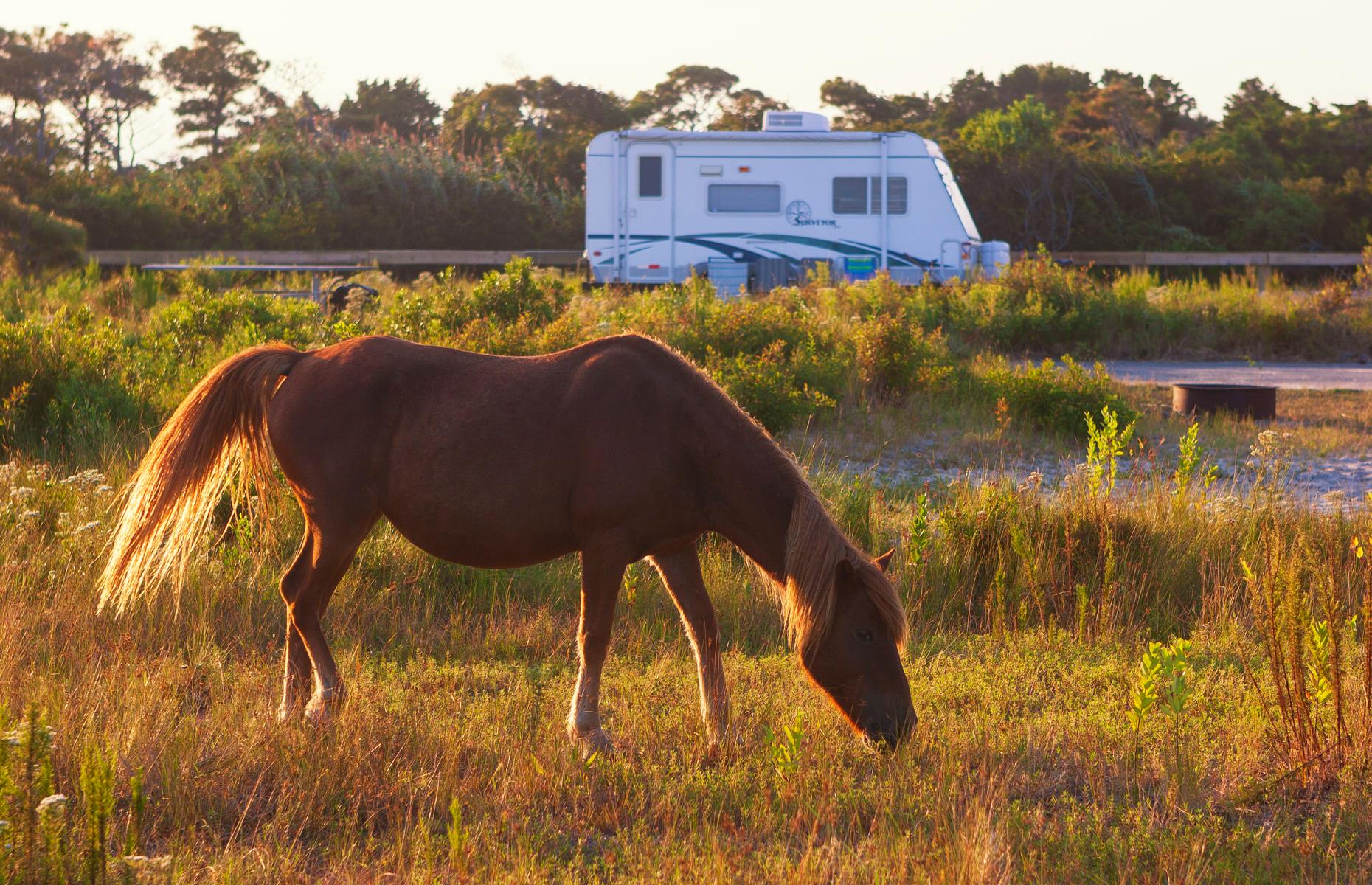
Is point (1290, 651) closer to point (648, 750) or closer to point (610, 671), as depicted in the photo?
point (648, 750)

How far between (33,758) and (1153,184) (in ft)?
103

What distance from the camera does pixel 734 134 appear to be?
21500 millimetres

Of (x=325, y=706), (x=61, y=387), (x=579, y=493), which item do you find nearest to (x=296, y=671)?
(x=325, y=706)

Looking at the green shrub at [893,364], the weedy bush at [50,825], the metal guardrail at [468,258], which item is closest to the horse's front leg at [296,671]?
the weedy bush at [50,825]

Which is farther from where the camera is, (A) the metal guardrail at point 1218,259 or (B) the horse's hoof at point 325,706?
(A) the metal guardrail at point 1218,259

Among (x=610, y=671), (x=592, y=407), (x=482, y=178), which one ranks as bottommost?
(x=610, y=671)

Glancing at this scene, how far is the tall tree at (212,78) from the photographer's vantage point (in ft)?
147

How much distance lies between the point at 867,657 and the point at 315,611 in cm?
210

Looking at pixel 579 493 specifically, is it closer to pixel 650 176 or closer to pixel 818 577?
pixel 818 577

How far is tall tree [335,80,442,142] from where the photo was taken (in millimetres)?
45094

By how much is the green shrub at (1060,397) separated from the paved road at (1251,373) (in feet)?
8.88

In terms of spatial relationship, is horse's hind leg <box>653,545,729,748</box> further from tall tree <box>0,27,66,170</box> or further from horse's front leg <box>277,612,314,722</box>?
tall tree <box>0,27,66,170</box>

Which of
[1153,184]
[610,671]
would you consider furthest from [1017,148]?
[610,671]

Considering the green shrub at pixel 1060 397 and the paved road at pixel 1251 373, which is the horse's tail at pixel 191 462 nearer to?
the green shrub at pixel 1060 397
